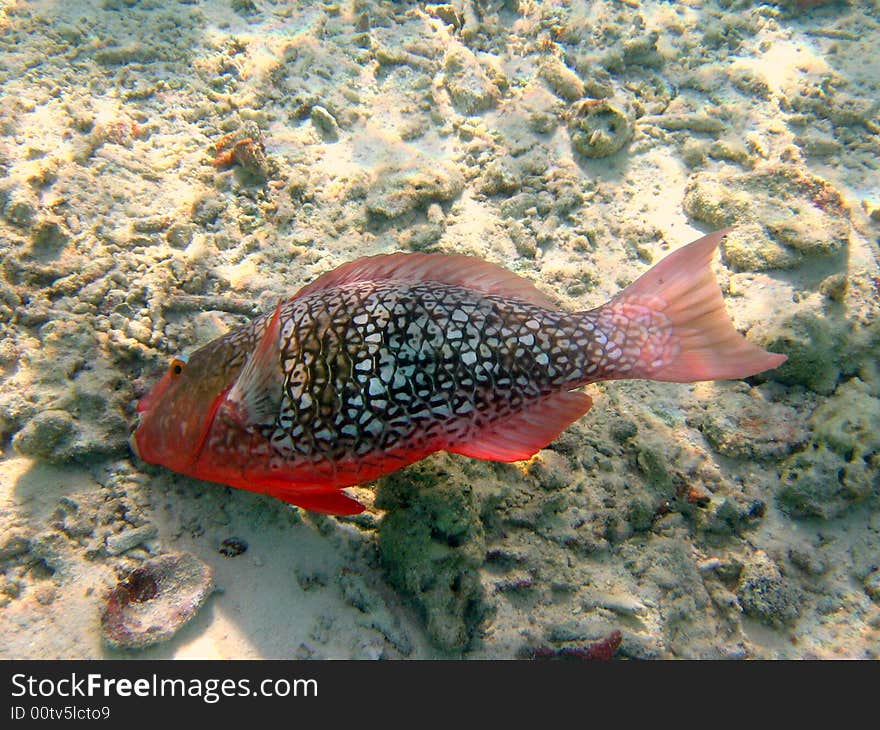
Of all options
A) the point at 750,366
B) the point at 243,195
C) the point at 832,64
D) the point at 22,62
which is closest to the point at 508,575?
the point at 750,366

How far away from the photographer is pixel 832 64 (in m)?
5.53

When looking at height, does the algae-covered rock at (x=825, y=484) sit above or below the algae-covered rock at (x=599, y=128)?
below

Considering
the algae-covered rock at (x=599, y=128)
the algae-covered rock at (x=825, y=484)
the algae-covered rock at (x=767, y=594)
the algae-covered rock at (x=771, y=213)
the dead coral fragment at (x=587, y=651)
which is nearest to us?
the dead coral fragment at (x=587, y=651)

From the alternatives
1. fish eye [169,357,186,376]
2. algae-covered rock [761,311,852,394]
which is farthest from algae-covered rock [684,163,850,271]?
fish eye [169,357,186,376]

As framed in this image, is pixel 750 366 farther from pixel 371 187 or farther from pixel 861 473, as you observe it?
pixel 371 187

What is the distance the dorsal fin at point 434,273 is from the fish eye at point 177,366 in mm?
705

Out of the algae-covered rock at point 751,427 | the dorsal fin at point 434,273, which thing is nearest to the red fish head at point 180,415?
the dorsal fin at point 434,273

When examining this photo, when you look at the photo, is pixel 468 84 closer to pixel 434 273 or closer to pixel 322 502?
pixel 434 273

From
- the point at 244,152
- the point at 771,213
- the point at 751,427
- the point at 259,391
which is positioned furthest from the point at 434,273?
the point at 771,213

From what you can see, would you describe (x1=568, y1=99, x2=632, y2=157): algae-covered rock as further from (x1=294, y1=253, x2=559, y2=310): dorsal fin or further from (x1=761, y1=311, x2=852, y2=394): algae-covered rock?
(x1=294, y1=253, x2=559, y2=310): dorsal fin

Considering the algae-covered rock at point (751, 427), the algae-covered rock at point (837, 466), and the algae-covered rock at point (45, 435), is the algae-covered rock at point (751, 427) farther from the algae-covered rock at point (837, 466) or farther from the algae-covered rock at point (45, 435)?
the algae-covered rock at point (45, 435)

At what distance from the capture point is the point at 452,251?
154 inches

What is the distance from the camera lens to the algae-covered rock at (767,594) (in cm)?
289

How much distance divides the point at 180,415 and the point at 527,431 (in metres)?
1.78
